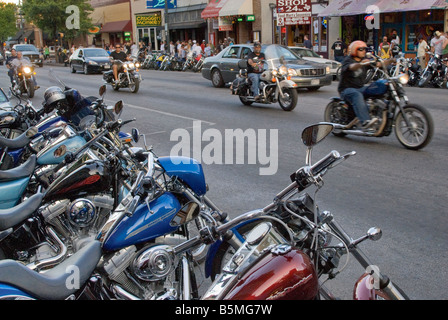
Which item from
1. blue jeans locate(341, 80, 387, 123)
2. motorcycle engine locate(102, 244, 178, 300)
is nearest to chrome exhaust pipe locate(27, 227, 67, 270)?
motorcycle engine locate(102, 244, 178, 300)

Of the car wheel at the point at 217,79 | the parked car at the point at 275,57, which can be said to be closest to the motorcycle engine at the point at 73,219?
the parked car at the point at 275,57

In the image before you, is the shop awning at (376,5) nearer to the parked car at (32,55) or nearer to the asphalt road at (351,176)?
the asphalt road at (351,176)

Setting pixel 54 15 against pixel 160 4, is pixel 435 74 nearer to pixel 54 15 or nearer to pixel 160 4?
pixel 160 4

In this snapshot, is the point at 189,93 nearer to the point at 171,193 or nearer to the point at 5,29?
the point at 171,193

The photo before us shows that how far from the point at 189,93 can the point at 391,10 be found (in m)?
11.2

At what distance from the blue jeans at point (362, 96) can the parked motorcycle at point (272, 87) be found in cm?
347

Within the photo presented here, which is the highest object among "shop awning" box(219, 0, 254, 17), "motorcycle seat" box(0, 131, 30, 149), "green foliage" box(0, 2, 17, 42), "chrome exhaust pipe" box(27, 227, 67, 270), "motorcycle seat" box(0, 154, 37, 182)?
"green foliage" box(0, 2, 17, 42)

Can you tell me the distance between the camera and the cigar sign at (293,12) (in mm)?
25594

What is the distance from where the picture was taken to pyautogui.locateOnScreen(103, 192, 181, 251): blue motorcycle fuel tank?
122 inches

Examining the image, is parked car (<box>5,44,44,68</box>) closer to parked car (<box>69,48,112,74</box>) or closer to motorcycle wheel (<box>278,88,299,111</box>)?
parked car (<box>69,48,112,74</box>)

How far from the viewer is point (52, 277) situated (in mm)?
2471

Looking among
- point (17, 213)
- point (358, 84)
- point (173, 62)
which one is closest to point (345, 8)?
point (173, 62)

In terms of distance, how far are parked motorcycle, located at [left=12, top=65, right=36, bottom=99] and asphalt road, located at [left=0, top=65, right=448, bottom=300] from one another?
653 centimetres

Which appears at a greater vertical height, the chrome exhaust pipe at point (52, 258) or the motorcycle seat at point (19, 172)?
the motorcycle seat at point (19, 172)
